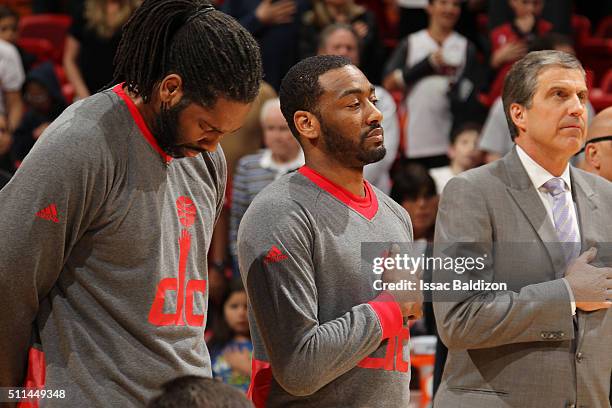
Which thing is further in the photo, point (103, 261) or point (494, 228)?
point (494, 228)

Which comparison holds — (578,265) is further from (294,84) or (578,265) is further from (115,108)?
(115,108)

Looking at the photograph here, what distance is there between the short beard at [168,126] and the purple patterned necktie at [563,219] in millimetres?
1200

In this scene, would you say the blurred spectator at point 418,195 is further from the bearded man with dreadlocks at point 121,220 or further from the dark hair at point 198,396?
the dark hair at point 198,396

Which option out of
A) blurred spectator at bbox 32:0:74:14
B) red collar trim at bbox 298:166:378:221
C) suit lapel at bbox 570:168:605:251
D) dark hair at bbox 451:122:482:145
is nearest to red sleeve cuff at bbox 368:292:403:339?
red collar trim at bbox 298:166:378:221

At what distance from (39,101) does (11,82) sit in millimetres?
315

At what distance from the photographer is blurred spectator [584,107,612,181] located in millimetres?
3471

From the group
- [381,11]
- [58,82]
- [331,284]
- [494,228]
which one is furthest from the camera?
[381,11]

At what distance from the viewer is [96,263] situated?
7.33ft

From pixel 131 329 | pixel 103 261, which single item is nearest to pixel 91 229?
pixel 103 261

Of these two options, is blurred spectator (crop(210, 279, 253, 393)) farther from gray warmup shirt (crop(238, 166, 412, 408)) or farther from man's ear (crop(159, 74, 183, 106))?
man's ear (crop(159, 74, 183, 106))

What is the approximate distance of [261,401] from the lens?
8.86 ft

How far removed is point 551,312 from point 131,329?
120 centimetres

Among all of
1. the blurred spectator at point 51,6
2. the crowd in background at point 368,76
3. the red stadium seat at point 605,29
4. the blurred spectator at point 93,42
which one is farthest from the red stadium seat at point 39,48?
the red stadium seat at point 605,29

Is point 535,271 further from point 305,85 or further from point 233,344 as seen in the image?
point 233,344
